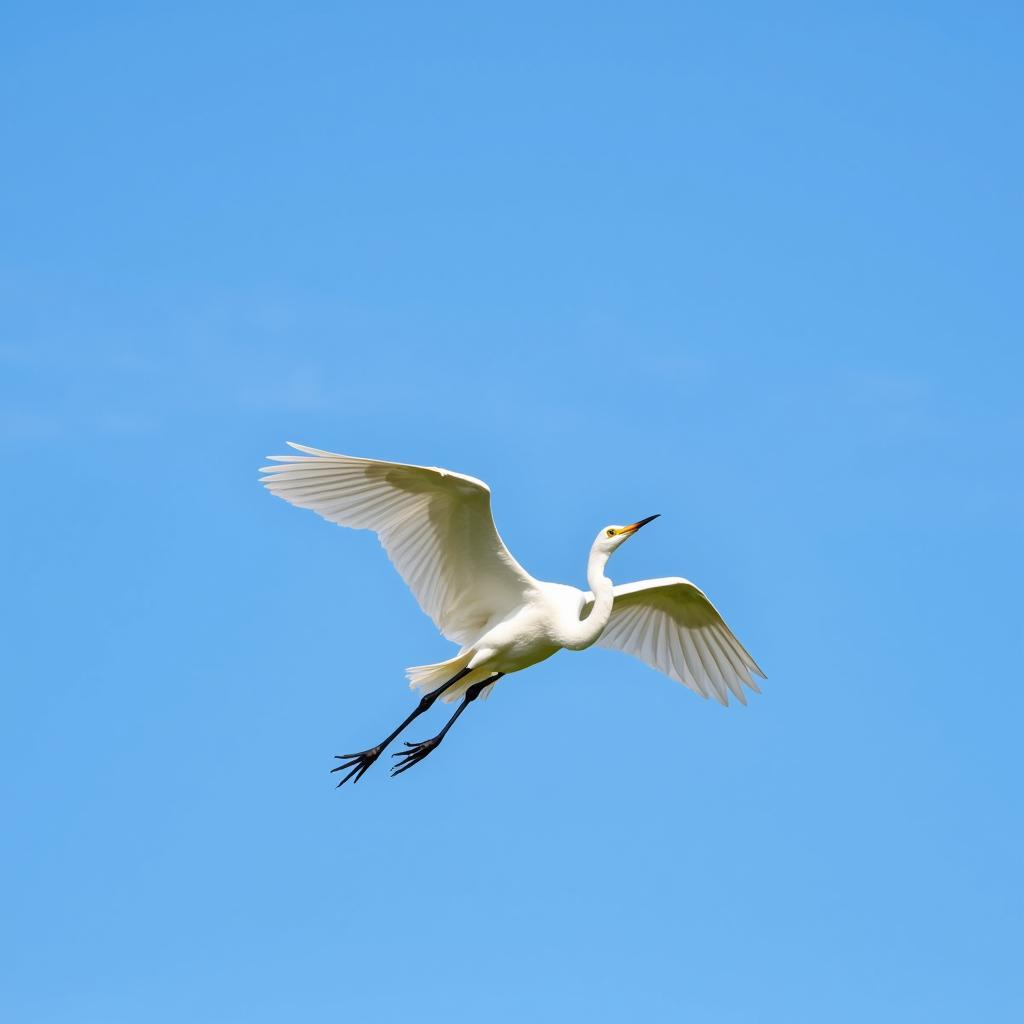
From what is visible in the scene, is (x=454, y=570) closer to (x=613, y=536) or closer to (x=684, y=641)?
(x=613, y=536)

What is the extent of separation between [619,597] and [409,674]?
2.45 metres

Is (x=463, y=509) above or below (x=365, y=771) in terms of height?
above

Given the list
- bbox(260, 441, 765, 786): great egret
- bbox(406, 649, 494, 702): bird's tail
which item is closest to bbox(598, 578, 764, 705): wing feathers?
bbox(260, 441, 765, 786): great egret

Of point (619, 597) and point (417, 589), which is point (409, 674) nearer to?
point (417, 589)

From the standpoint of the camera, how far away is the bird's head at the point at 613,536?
18188 mm

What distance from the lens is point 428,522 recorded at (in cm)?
1745

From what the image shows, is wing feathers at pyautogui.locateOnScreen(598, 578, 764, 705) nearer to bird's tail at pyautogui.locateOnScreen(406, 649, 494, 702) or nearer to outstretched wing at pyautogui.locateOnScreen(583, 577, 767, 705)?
outstretched wing at pyautogui.locateOnScreen(583, 577, 767, 705)

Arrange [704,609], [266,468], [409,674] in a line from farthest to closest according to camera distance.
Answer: [704,609], [409,674], [266,468]

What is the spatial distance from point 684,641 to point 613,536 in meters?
2.44

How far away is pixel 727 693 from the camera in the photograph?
2014cm

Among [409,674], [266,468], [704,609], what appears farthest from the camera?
[704,609]

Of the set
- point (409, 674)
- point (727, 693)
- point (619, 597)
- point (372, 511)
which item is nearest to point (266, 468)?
point (372, 511)

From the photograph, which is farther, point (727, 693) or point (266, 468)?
point (727, 693)

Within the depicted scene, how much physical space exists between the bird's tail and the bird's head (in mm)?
1621
